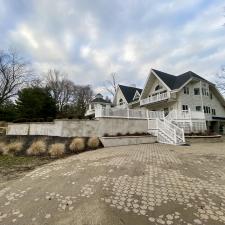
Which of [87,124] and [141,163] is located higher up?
[87,124]

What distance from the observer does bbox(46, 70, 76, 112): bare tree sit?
39.1 metres

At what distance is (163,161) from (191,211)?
3.63 m

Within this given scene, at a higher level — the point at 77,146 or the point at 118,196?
the point at 77,146

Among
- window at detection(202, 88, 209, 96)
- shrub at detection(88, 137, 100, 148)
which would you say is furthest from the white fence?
window at detection(202, 88, 209, 96)

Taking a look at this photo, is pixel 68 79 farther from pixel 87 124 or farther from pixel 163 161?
pixel 163 161

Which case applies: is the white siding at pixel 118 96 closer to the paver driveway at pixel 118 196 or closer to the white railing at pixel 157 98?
the white railing at pixel 157 98

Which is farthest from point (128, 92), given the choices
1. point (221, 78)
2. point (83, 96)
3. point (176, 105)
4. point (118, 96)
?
point (83, 96)

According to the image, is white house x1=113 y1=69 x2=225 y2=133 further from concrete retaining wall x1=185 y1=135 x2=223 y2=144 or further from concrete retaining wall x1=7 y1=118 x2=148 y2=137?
concrete retaining wall x1=7 y1=118 x2=148 y2=137

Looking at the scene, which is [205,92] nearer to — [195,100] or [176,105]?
[195,100]

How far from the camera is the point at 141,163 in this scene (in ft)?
21.6

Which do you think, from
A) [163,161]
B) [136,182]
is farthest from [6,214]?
[163,161]

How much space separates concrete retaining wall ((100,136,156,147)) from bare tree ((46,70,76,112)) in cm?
2855

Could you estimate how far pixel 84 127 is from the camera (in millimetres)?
12609

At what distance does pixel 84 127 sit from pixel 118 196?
29.3ft
